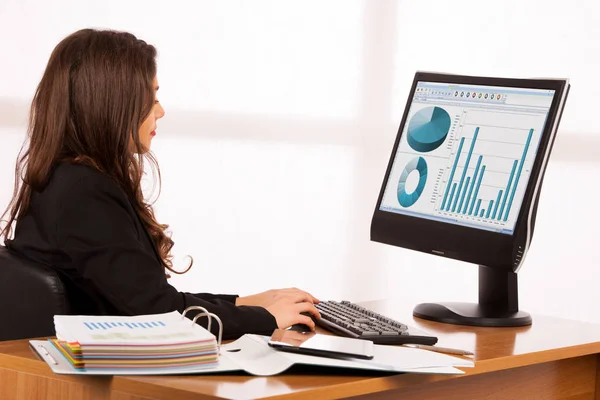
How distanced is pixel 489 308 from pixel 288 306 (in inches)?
22.0

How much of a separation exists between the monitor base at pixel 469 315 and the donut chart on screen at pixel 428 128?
38 centimetres

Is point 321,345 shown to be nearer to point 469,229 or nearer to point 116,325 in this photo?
point 116,325

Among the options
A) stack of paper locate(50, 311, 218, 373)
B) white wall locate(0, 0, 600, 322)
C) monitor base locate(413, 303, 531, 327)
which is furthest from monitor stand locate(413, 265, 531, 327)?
white wall locate(0, 0, 600, 322)

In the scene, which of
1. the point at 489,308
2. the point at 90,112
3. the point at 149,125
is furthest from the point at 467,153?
the point at 90,112

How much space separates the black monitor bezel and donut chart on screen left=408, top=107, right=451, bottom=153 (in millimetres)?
42

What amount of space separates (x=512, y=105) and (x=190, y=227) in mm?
2133

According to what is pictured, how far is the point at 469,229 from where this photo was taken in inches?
83.9

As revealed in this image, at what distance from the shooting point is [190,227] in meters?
4.01

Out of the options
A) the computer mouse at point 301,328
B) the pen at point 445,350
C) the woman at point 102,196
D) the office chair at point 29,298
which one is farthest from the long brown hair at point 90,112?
the pen at point 445,350

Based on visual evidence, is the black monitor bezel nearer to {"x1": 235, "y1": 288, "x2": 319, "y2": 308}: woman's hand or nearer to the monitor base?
the monitor base

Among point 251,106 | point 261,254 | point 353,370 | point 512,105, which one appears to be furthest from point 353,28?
point 353,370

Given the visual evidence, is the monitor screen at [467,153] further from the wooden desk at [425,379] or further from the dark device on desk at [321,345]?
the dark device on desk at [321,345]

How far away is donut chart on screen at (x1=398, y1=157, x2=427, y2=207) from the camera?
2262 millimetres

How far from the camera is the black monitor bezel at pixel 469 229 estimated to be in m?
2.04
